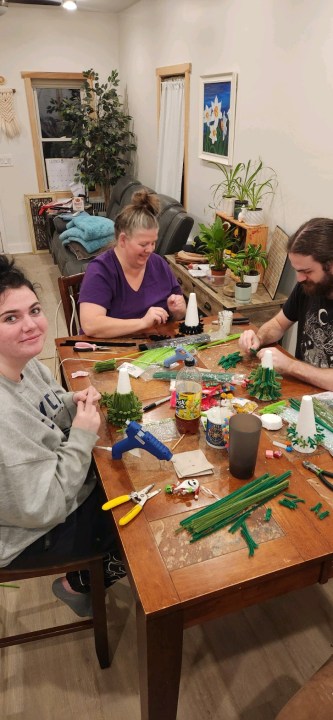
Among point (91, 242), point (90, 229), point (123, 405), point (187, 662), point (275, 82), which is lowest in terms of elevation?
point (187, 662)

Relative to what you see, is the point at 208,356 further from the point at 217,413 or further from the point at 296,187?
the point at 296,187

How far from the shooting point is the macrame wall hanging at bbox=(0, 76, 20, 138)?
17.5 feet

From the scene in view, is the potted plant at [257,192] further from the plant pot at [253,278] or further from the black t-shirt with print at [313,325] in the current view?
the black t-shirt with print at [313,325]

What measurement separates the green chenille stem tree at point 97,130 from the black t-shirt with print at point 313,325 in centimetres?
421

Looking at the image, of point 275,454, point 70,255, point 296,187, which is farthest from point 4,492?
point 70,255

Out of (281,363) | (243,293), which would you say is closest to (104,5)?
(243,293)

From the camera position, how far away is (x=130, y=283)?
2.08m

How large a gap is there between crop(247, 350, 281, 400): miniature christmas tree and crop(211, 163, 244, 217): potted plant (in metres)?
2.02

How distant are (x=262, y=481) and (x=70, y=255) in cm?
377

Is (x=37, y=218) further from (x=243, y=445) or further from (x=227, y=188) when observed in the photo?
(x=243, y=445)

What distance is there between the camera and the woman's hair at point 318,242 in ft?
5.24

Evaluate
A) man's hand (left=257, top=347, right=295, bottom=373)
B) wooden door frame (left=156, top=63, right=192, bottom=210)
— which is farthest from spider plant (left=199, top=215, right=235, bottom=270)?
man's hand (left=257, top=347, right=295, bottom=373)

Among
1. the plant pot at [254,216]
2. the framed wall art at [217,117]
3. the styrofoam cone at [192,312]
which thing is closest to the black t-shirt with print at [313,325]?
the styrofoam cone at [192,312]

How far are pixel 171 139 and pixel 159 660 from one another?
14.0 ft
